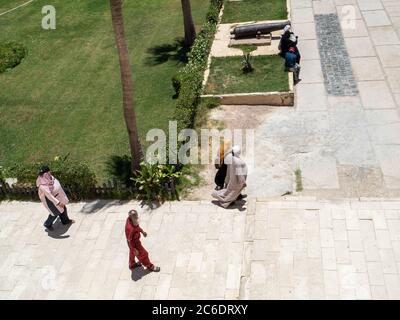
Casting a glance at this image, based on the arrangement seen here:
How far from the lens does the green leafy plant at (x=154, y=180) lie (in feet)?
39.5

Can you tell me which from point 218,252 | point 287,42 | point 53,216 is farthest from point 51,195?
point 287,42

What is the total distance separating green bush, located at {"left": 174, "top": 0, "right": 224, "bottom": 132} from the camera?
1445cm

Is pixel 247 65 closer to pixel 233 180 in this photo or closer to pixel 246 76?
pixel 246 76

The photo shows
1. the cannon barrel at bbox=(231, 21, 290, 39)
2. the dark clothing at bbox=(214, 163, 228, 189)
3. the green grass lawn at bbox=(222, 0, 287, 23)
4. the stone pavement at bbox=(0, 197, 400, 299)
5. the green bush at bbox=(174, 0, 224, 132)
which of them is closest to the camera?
the stone pavement at bbox=(0, 197, 400, 299)

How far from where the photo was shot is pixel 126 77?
11656mm

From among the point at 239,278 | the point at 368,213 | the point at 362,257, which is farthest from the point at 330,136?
the point at 239,278

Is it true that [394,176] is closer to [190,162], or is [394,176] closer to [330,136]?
[330,136]

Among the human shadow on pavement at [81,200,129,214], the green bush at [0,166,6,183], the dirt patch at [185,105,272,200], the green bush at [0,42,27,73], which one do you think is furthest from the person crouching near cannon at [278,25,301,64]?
the green bush at [0,42,27,73]

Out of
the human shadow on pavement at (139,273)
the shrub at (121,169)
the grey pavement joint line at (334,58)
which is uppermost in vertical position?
the grey pavement joint line at (334,58)

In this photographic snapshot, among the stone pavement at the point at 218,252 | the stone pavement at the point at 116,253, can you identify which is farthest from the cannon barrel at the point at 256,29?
the stone pavement at the point at 116,253

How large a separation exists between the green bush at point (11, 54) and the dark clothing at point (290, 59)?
35.1ft

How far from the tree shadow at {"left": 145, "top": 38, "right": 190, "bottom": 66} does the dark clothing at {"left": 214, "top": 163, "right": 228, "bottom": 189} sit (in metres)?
7.71

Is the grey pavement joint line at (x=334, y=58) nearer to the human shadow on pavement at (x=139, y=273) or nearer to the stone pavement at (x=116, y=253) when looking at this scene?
the stone pavement at (x=116, y=253)

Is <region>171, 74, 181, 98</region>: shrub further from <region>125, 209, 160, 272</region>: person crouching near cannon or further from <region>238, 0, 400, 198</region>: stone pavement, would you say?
<region>125, 209, 160, 272</region>: person crouching near cannon
